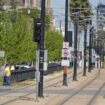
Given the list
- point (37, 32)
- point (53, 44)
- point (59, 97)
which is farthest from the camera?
point (53, 44)

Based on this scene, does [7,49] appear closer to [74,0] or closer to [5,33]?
[5,33]

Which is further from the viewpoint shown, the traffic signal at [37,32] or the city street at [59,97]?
the traffic signal at [37,32]

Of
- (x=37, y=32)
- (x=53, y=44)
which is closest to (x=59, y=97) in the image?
(x=37, y=32)

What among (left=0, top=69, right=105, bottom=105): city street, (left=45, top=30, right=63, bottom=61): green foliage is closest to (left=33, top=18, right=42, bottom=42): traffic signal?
(left=0, top=69, right=105, bottom=105): city street

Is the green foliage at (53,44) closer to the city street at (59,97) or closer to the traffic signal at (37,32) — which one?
the city street at (59,97)

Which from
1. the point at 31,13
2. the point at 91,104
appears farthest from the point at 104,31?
the point at 91,104

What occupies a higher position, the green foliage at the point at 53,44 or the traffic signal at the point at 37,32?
the traffic signal at the point at 37,32

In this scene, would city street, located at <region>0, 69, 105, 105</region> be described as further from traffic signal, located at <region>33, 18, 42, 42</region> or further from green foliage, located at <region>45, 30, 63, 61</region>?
green foliage, located at <region>45, 30, 63, 61</region>

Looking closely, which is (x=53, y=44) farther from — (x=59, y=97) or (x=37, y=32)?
(x=37, y=32)

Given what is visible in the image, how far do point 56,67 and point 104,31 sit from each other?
4585 cm

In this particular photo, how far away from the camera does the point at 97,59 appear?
4572 inches

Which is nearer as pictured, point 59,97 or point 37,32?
point 37,32

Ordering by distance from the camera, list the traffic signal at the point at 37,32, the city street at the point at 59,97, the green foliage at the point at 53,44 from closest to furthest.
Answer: the city street at the point at 59,97, the traffic signal at the point at 37,32, the green foliage at the point at 53,44

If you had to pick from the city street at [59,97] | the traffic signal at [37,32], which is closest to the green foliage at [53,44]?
the city street at [59,97]
